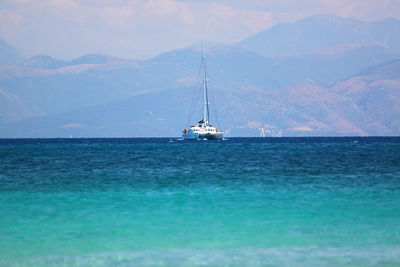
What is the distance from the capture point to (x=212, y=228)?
30.3m

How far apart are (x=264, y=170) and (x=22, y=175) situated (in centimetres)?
1974

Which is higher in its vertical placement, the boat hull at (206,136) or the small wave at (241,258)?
the boat hull at (206,136)

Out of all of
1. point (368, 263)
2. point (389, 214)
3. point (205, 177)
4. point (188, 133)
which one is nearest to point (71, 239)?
point (368, 263)

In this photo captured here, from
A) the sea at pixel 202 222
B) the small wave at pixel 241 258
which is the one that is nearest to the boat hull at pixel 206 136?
the sea at pixel 202 222

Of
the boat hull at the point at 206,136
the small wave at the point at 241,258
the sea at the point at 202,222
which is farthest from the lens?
the boat hull at the point at 206,136

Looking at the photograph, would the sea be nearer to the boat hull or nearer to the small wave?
the small wave

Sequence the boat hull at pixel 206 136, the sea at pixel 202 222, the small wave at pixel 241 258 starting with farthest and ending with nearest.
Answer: the boat hull at pixel 206 136 → the sea at pixel 202 222 → the small wave at pixel 241 258

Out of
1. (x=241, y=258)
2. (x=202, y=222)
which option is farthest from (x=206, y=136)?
(x=241, y=258)

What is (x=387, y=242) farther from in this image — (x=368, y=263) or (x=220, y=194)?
(x=220, y=194)

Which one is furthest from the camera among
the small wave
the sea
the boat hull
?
the boat hull

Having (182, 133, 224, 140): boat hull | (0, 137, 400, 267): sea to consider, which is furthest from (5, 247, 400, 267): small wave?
(182, 133, 224, 140): boat hull

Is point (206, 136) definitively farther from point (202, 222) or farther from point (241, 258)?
point (241, 258)

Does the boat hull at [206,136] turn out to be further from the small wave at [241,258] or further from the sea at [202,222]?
the small wave at [241,258]

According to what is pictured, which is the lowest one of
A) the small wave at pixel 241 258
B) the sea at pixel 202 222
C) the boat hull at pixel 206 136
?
the small wave at pixel 241 258
